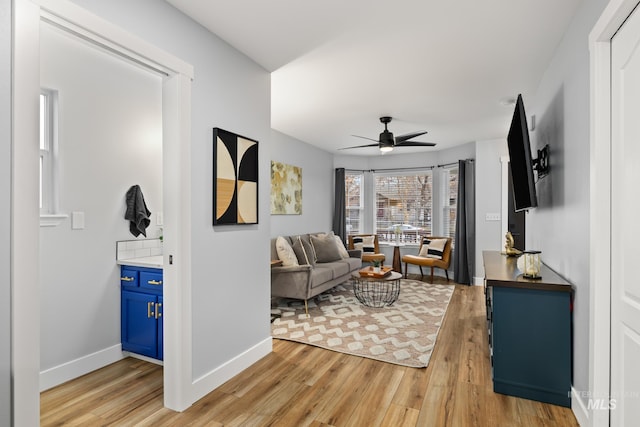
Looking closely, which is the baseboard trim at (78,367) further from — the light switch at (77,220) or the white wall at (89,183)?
the light switch at (77,220)

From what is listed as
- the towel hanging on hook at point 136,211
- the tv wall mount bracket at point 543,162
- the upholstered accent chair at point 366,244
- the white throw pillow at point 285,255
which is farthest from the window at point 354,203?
the towel hanging on hook at point 136,211

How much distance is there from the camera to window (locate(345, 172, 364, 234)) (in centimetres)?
745

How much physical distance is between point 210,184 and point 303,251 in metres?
2.63

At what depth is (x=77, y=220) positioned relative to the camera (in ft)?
8.82

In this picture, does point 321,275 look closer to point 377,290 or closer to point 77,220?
point 377,290

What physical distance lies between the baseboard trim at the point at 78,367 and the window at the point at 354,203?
5202mm

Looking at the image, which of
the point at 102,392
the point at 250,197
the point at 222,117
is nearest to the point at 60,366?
the point at 102,392

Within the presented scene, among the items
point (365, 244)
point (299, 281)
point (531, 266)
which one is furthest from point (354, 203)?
point (531, 266)

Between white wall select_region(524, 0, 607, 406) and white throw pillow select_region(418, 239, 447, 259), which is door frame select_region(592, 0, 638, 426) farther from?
white throw pillow select_region(418, 239, 447, 259)

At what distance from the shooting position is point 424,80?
10.8 ft

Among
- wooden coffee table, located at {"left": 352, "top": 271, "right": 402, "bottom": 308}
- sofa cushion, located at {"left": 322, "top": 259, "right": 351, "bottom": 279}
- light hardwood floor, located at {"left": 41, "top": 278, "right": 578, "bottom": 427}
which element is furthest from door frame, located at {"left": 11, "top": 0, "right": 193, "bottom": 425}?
sofa cushion, located at {"left": 322, "top": 259, "right": 351, "bottom": 279}

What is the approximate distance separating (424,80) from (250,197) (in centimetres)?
198

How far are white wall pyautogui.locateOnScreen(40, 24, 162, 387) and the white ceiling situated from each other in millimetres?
1176

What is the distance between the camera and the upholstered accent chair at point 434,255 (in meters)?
6.11
